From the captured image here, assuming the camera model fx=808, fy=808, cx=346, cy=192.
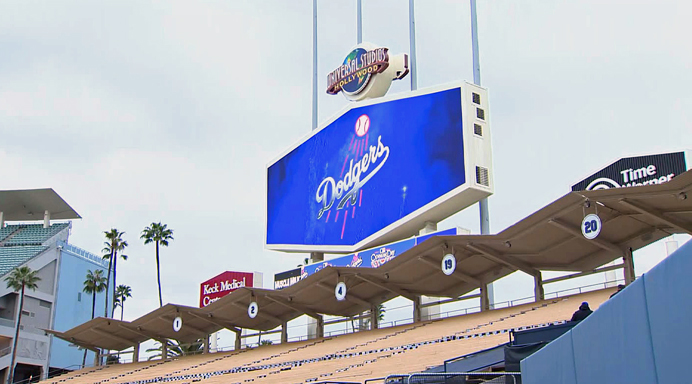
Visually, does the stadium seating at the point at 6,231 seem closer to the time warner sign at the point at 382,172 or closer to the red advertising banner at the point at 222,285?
the red advertising banner at the point at 222,285

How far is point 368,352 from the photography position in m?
22.2

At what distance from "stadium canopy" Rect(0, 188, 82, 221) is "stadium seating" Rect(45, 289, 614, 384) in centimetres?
2730

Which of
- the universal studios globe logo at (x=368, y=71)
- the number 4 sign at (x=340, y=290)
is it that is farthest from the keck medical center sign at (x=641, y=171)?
the universal studios globe logo at (x=368, y=71)

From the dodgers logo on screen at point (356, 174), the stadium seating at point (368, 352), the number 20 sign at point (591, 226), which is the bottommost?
the stadium seating at point (368, 352)

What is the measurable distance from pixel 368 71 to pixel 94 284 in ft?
118

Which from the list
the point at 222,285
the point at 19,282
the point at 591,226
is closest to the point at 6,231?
the point at 19,282

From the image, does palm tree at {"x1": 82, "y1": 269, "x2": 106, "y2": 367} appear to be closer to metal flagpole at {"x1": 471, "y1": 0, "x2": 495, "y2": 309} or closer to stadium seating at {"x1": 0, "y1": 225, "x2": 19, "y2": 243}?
stadium seating at {"x1": 0, "y1": 225, "x2": 19, "y2": 243}

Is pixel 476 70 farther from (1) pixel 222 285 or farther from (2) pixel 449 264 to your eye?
(1) pixel 222 285

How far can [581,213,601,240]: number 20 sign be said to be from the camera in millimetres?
17531

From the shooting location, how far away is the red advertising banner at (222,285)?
35156 mm

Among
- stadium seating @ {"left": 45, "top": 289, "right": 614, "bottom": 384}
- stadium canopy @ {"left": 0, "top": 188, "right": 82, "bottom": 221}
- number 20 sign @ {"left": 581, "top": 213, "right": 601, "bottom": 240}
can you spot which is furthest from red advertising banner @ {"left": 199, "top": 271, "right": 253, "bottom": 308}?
stadium canopy @ {"left": 0, "top": 188, "right": 82, "bottom": 221}

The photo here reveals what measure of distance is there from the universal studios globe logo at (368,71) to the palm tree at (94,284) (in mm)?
33796

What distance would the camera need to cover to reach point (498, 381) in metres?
10.3

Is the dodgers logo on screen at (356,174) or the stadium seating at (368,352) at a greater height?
the dodgers logo on screen at (356,174)
